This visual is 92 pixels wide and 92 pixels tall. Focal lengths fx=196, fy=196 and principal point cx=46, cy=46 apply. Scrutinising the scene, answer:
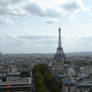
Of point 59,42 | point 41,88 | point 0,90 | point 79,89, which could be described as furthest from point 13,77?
point 59,42

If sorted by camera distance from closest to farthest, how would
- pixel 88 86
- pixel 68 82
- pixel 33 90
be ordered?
pixel 88 86
pixel 68 82
pixel 33 90

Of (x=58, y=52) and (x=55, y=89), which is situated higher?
(x=58, y=52)

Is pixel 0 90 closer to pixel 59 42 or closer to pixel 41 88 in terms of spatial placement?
pixel 41 88

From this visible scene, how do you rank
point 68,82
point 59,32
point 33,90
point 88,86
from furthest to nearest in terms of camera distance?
1. point 59,32
2. point 33,90
3. point 68,82
4. point 88,86

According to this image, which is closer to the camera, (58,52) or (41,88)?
(41,88)

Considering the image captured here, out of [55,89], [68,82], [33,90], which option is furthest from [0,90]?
[68,82]

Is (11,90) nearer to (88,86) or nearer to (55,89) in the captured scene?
(55,89)

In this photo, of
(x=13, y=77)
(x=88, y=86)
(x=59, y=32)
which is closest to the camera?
(x=88, y=86)

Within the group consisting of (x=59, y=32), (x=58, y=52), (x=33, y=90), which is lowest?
(x=33, y=90)

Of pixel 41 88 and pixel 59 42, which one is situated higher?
pixel 59 42

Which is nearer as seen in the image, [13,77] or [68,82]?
[68,82]
